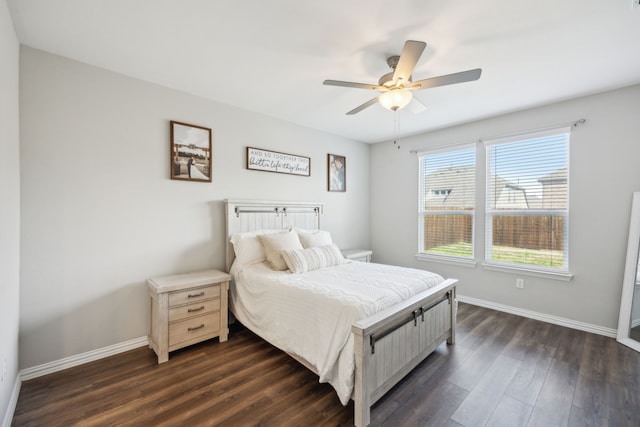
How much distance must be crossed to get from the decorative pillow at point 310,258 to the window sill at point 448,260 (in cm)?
184

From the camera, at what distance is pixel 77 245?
2320 millimetres

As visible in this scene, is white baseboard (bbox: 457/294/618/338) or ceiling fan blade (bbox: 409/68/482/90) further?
white baseboard (bbox: 457/294/618/338)

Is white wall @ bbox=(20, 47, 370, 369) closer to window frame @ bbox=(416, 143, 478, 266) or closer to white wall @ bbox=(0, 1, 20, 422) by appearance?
white wall @ bbox=(0, 1, 20, 422)

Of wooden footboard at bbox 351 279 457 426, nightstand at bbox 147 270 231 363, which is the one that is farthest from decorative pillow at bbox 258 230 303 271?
wooden footboard at bbox 351 279 457 426

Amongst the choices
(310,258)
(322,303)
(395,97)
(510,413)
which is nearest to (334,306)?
A: (322,303)

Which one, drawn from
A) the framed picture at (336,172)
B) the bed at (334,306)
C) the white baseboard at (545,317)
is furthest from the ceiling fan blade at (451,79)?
the white baseboard at (545,317)

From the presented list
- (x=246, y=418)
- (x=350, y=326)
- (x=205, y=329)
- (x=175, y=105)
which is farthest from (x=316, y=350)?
(x=175, y=105)

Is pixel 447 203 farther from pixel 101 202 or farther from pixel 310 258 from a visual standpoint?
pixel 101 202

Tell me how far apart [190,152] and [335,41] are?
186 centimetres

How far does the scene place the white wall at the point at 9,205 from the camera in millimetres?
1561

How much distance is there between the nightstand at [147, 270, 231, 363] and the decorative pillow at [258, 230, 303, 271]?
1.58ft

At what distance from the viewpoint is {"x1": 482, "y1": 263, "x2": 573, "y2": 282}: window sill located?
312 centimetres

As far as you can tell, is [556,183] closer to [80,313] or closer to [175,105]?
[175,105]

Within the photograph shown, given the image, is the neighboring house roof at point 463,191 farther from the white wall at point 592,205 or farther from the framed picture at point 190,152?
the framed picture at point 190,152
